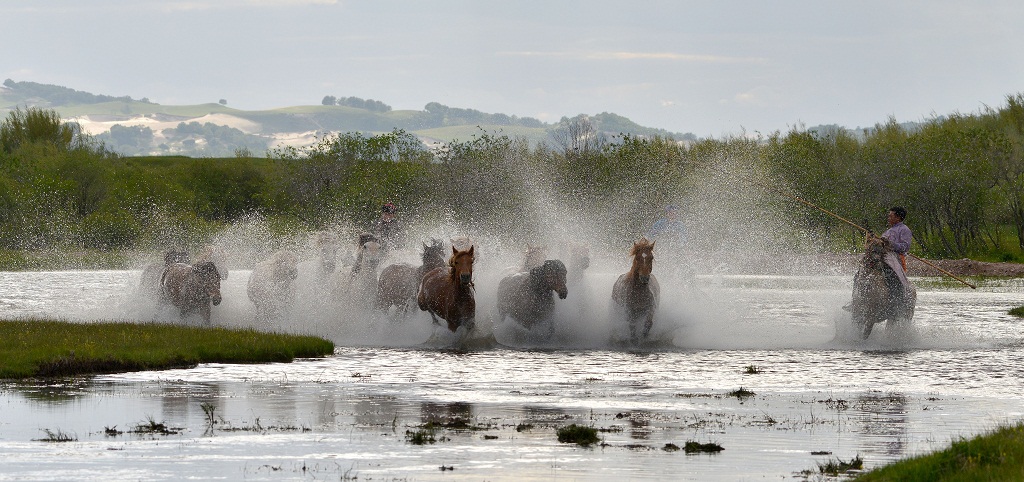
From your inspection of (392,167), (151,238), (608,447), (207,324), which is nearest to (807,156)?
(392,167)

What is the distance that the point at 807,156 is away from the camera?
7725 cm

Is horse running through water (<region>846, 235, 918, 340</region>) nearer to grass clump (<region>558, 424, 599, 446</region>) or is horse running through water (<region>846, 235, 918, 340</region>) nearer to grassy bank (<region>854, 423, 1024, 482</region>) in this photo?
grass clump (<region>558, 424, 599, 446</region>)

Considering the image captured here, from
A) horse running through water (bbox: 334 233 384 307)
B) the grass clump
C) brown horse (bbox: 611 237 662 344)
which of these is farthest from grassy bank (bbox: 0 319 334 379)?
the grass clump

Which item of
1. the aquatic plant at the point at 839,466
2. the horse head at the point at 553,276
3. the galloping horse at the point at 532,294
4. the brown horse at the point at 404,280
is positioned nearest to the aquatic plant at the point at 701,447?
the aquatic plant at the point at 839,466

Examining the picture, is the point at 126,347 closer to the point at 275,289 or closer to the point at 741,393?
the point at 275,289

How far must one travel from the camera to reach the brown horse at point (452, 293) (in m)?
24.5

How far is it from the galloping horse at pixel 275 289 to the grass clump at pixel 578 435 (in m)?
17.2

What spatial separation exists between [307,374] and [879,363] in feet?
30.8

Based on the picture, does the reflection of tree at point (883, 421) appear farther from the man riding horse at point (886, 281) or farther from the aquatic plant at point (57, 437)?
the man riding horse at point (886, 281)

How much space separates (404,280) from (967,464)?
18.1m

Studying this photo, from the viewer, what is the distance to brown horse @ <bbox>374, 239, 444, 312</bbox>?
2772 centimetres

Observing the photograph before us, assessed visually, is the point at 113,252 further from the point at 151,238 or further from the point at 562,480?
the point at 562,480

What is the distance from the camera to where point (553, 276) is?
83.6ft

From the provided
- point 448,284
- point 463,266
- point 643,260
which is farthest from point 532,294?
point 643,260
